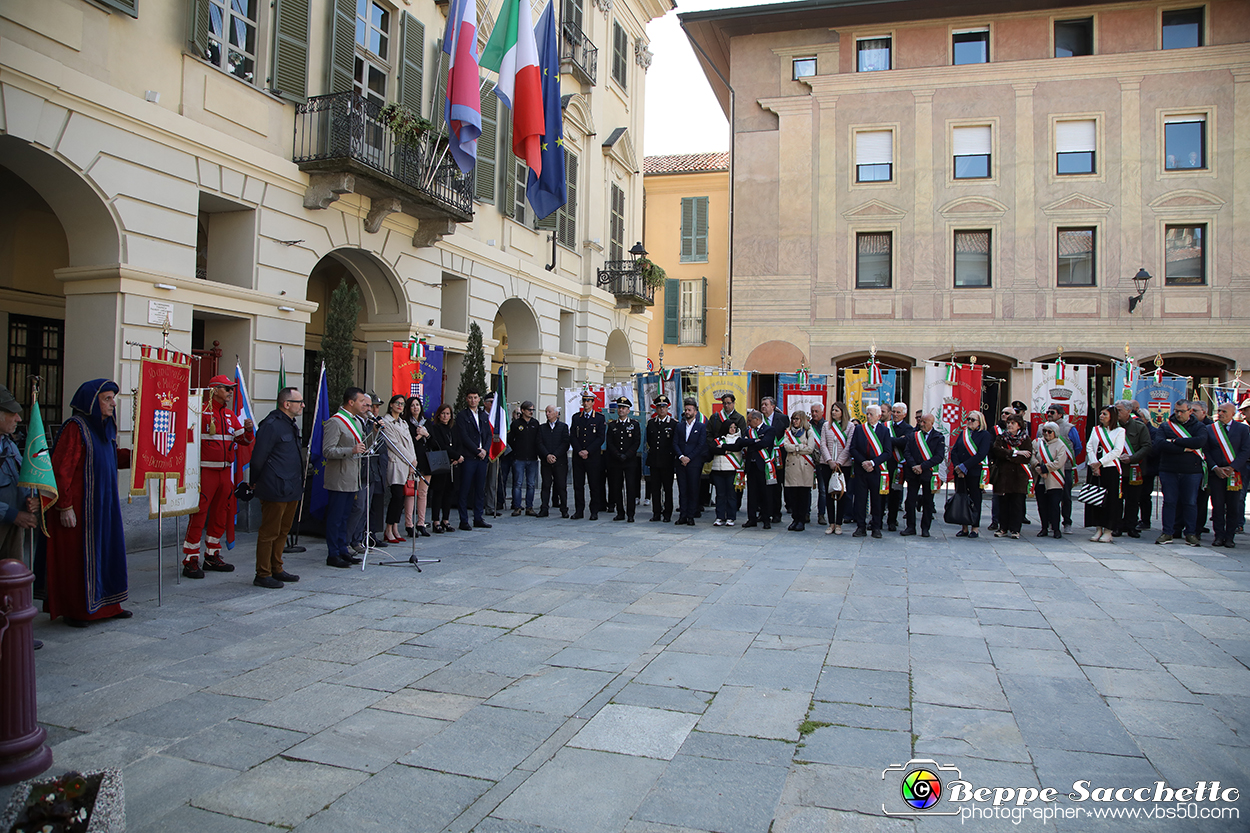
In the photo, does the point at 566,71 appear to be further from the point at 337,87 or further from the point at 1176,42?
the point at 1176,42

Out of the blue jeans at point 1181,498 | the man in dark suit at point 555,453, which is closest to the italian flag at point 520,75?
the man in dark suit at point 555,453

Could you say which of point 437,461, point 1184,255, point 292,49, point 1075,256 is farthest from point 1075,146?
point 437,461

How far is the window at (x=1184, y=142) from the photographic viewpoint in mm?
20984

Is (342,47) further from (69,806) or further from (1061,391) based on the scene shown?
(1061,391)

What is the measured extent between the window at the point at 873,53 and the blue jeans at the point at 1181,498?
52.6 ft

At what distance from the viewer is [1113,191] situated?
21297 mm

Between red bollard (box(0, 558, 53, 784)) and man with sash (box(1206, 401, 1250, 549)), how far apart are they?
12.8 m

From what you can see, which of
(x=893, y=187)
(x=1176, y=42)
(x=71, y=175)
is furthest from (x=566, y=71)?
(x=1176, y=42)

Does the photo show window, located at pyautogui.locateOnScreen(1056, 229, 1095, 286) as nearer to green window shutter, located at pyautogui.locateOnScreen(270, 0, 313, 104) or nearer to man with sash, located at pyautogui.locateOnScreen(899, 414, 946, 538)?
man with sash, located at pyautogui.locateOnScreen(899, 414, 946, 538)

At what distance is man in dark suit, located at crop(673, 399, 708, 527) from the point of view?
12164mm

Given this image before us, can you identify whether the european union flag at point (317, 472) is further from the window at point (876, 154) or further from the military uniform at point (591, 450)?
the window at point (876, 154)

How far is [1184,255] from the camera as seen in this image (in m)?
21.1

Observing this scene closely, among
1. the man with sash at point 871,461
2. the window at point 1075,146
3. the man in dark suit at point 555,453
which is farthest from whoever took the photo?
the window at point 1075,146

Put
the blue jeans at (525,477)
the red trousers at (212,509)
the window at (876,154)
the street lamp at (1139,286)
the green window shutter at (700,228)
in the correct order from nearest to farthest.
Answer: the red trousers at (212,509) → the blue jeans at (525,477) → the street lamp at (1139,286) → the window at (876,154) → the green window shutter at (700,228)
